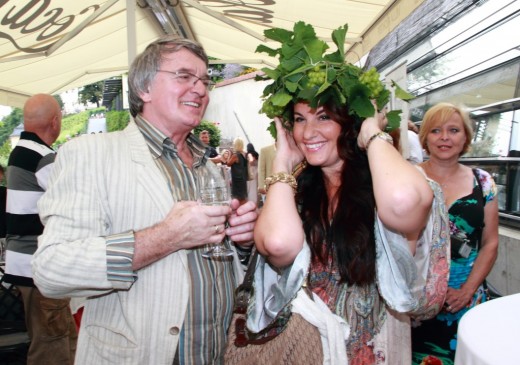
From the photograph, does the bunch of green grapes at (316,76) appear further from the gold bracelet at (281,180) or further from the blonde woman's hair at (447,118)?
the blonde woman's hair at (447,118)

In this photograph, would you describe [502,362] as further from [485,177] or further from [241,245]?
[485,177]

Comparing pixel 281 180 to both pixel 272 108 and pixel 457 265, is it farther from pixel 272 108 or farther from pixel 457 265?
pixel 457 265

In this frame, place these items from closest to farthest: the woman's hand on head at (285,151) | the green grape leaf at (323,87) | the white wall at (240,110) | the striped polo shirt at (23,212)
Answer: the green grape leaf at (323,87), the woman's hand on head at (285,151), the striped polo shirt at (23,212), the white wall at (240,110)

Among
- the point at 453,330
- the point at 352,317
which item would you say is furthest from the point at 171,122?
the point at 453,330

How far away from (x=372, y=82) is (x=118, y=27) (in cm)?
533

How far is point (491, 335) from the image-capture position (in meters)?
0.88

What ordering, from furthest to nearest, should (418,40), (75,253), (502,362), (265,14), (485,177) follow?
(418,40) < (265,14) < (485,177) < (75,253) < (502,362)

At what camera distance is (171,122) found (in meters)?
1.82

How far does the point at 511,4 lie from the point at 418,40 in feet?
8.10

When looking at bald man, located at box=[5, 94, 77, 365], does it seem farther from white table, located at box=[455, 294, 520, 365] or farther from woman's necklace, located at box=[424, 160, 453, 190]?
white table, located at box=[455, 294, 520, 365]

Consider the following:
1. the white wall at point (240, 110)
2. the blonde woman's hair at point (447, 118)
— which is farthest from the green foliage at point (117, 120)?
the blonde woman's hair at point (447, 118)

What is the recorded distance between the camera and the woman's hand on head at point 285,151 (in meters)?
1.81

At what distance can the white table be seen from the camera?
802 mm

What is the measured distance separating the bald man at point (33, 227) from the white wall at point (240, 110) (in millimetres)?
14902
